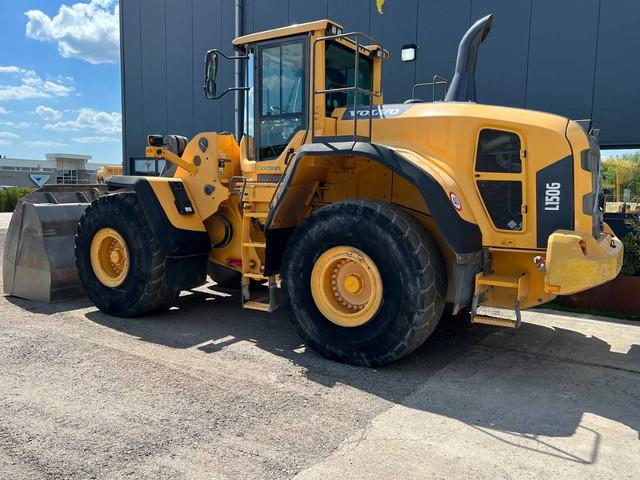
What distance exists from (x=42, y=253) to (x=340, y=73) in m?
4.34

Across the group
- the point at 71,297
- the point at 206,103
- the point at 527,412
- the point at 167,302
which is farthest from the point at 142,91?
the point at 527,412

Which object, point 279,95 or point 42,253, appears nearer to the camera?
point 279,95

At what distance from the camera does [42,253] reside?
6.95 m

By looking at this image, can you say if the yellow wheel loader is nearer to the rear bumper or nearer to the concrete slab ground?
the rear bumper

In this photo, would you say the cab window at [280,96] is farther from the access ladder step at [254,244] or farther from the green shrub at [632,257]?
the green shrub at [632,257]

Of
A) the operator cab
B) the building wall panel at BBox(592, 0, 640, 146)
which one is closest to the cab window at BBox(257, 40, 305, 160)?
the operator cab

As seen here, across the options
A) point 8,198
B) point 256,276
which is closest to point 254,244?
point 256,276

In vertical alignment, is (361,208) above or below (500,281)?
above

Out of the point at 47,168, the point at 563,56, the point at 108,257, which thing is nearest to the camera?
the point at 108,257

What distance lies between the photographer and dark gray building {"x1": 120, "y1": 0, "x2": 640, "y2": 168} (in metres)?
8.30

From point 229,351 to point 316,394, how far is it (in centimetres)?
135

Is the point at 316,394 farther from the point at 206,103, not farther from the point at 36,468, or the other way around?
the point at 206,103

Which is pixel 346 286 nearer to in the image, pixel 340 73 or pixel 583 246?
pixel 583 246

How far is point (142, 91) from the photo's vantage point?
47.4 feet
